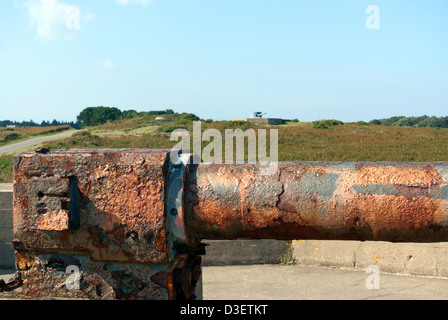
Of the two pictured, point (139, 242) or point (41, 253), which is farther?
point (41, 253)

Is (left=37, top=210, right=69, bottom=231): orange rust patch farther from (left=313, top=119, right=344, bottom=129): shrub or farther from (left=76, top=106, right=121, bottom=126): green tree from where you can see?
(left=76, top=106, right=121, bottom=126): green tree

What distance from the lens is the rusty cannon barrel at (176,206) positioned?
188 cm

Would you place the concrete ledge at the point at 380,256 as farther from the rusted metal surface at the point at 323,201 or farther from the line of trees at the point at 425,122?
the line of trees at the point at 425,122

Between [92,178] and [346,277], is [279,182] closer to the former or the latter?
[92,178]

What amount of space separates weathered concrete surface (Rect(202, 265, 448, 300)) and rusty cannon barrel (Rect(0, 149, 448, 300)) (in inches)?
101

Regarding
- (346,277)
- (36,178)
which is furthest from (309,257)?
(36,178)

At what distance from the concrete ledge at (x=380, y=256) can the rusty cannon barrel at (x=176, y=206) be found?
3336 mm

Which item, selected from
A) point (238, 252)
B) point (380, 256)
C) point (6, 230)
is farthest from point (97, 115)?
point (380, 256)

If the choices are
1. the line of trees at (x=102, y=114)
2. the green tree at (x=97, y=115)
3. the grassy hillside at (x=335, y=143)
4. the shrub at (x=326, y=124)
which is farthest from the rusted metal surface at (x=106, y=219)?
the green tree at (x=97, y=115)

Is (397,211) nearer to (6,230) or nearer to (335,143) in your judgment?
(6,230)

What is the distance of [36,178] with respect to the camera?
1.97 m

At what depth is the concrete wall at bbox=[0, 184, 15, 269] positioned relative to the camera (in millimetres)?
5191

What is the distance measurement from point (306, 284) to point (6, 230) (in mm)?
3335
